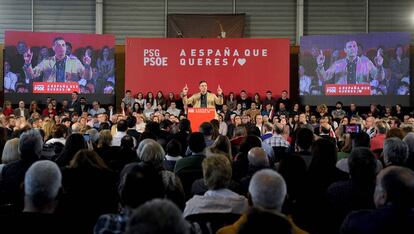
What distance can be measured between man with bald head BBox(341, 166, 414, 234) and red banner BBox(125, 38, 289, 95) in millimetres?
13699

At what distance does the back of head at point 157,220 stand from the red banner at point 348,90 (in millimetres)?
14800

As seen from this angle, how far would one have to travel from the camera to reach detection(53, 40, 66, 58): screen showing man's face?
1658cm

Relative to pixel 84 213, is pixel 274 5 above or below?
above

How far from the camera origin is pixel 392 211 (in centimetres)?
286

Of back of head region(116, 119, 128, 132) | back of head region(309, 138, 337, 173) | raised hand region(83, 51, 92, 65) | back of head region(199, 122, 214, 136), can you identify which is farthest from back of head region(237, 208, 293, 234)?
raised hand region(83, 51, 92, 65)

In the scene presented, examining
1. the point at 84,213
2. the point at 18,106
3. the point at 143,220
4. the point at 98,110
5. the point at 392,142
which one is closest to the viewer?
the point at 143,220

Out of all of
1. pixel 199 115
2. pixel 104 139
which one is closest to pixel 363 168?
pixel 104 139

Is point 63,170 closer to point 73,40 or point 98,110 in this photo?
point 98,110

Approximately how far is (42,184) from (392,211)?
5.78ft

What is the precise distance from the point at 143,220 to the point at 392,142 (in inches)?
118

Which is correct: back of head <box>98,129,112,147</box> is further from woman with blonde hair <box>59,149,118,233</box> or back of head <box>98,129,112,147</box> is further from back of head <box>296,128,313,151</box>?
back of head <box>296,128,313,151</box>

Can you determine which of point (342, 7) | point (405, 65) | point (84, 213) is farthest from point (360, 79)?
point (84, 213)

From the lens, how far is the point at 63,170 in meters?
4.47

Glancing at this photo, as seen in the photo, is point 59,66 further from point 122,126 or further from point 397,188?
point 397,188
